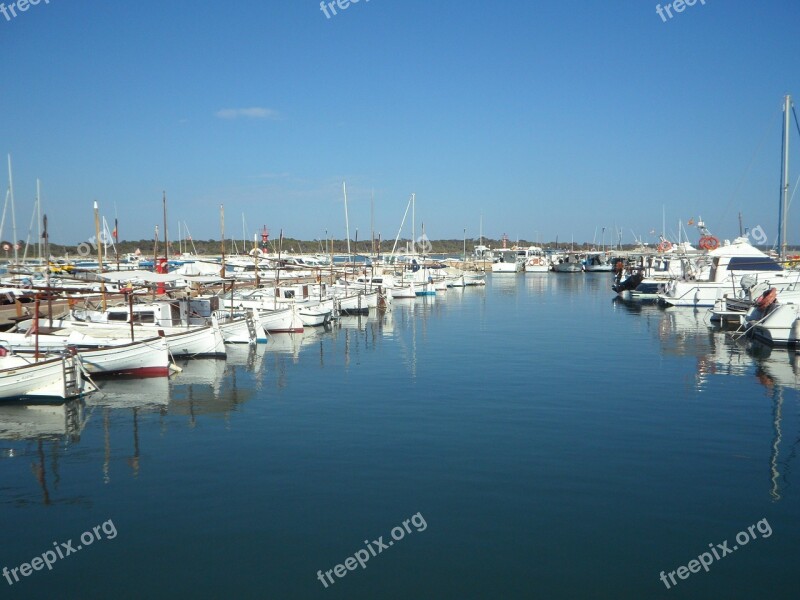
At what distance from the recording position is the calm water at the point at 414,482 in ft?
36.4

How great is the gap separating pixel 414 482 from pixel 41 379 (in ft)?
43.1

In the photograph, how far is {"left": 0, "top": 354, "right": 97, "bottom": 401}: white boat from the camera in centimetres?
2123

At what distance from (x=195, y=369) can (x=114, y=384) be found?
415cm

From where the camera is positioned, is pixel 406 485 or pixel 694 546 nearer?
pixel 694 546

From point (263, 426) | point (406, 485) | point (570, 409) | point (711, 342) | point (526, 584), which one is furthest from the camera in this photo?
point (711, 342)

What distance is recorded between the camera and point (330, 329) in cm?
4375

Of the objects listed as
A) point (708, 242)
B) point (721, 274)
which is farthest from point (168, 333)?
point (708, 242)

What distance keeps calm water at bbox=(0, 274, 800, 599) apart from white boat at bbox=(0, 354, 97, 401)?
2.59 ft

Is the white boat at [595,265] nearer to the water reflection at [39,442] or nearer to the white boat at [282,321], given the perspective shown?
the white boat at [282,321]

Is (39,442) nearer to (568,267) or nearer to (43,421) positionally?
(43,421)

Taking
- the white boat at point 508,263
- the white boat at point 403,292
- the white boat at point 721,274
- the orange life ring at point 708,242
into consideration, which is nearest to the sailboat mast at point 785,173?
the white boat at point 721,274

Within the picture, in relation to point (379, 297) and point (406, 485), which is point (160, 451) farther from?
point (379, 297)

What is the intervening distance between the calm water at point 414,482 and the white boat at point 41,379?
0.79m

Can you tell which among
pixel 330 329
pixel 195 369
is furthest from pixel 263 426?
pixel 330 329
